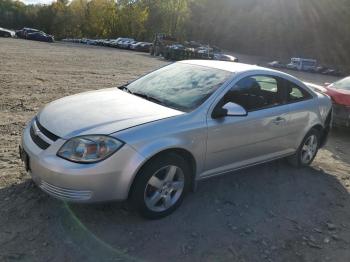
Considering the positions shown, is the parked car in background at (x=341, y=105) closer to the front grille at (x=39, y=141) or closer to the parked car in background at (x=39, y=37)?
the front grille at (x=39, y=141)

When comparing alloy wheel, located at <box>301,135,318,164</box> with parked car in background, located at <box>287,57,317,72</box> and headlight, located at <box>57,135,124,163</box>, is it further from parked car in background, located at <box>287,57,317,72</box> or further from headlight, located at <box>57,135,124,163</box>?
parked car in background, located at <box>287,57,317,72</box>

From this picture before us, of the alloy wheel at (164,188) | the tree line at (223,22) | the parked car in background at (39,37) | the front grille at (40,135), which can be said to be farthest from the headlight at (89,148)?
the parked car in background at (39,37)

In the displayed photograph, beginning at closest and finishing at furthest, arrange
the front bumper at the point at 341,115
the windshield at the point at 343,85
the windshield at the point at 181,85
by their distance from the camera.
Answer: the windshield at the point at 181,85, the front bumper at the point at 341,115, the windshield at the point at 343,85

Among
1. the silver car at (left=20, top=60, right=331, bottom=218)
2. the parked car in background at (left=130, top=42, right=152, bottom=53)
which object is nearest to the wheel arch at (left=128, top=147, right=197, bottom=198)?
the silver car at (left=20, top=60, right=331, bottom=218)

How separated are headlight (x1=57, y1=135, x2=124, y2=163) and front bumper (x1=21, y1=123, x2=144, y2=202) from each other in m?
0.04

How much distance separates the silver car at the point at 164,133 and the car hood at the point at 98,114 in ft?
0.03

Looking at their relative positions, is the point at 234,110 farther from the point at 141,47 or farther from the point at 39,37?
the point at 39,37

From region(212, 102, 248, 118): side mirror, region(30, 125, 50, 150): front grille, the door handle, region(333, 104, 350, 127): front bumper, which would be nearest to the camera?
region(30, 125, 50, 150): front grille

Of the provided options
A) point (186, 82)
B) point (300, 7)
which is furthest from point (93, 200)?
point (300, 7)

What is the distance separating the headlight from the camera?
3654 mm

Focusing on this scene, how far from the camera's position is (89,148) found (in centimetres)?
368

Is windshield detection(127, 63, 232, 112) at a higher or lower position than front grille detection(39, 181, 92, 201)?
higher

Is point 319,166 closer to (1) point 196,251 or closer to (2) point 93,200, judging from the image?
(1) point 196,251

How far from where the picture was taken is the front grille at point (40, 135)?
384 centimetres
